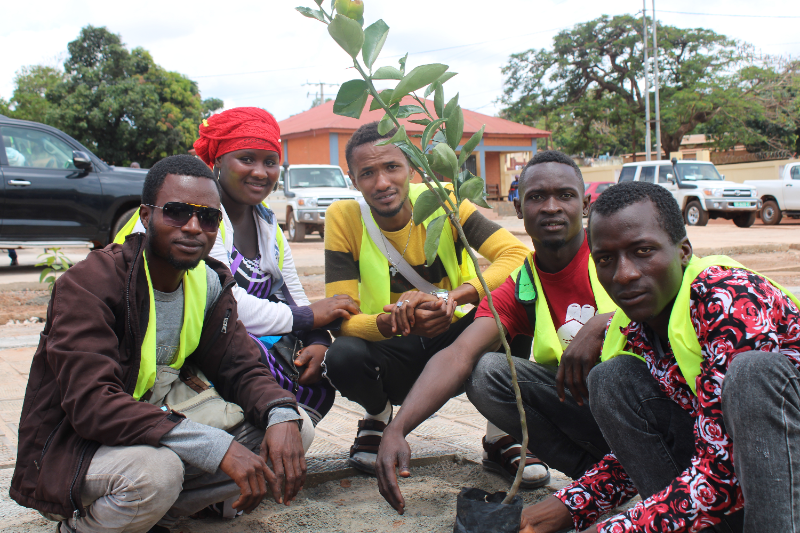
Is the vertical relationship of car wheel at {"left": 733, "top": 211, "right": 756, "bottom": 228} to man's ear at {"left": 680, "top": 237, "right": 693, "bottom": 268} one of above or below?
below

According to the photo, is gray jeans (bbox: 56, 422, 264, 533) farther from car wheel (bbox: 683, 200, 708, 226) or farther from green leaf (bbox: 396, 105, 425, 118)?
car wheel (bbox: 683, 200, 708, 226)

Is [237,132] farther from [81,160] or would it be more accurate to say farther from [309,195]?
[309,195]

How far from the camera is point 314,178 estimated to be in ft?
50.6

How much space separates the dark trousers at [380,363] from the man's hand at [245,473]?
0.82 m

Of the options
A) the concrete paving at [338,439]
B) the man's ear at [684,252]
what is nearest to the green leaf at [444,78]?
the man's ear at [684,252]

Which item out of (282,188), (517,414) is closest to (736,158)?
(282,188)

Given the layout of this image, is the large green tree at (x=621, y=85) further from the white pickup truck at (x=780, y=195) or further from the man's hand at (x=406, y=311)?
the man's hand at (x=406, y=311)

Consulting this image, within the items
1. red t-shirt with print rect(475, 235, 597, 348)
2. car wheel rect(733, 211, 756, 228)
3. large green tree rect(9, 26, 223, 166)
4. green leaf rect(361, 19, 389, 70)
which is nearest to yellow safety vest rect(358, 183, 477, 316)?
red t-shirt with print rect(475, 235, 597, 348)

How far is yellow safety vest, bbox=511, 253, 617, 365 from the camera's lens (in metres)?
2.34

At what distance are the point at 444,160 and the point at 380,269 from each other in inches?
51.4

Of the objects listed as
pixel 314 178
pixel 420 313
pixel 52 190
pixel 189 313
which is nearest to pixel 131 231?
pixel 189 313

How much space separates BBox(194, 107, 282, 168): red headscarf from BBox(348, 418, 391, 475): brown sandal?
1.44 metres

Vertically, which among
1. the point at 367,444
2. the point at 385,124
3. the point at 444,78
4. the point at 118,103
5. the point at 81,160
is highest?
the point at 118,103

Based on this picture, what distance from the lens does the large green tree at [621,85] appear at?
27.5m
